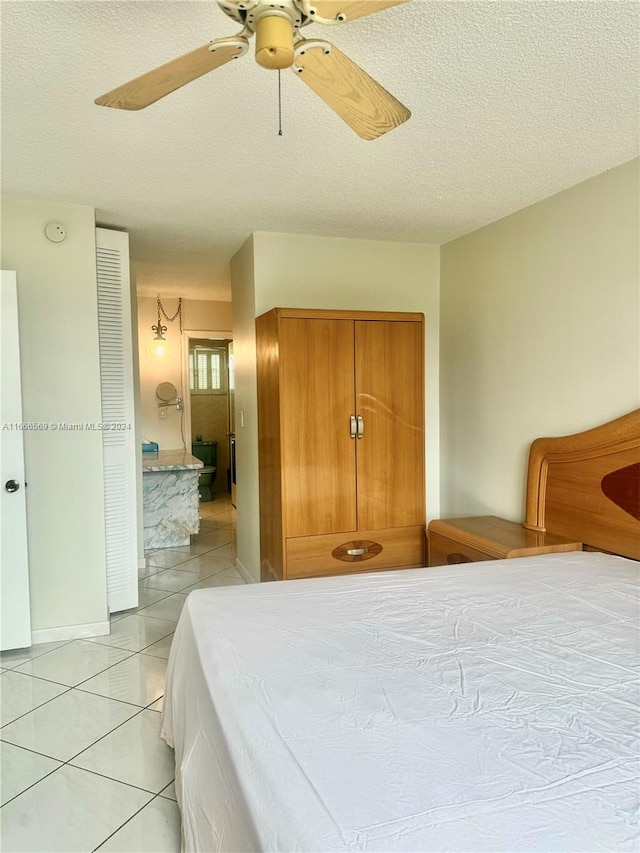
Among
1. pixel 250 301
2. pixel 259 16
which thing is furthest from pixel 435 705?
pixel 250 301

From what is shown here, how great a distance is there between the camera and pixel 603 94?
195 cm

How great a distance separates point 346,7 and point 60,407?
8.65 feet

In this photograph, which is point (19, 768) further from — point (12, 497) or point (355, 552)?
point (355, 552)

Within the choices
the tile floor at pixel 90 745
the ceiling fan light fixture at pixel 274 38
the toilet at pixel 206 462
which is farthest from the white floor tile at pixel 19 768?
the toilet at pixel 206 462

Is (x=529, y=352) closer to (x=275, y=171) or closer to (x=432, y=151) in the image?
(x=432, y=151)

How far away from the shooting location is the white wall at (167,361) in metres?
6.27

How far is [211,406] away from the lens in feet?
23.9

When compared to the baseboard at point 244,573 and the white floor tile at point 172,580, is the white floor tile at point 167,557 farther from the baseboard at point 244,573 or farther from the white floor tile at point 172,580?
the baseboard at point 244,573

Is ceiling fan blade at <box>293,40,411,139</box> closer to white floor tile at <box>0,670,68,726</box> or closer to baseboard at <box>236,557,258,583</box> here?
white floor tile at <box>0,670,68,726</box>

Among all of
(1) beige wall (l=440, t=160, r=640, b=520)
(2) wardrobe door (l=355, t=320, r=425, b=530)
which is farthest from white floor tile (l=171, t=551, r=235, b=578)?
(1) beige wall (l=440, t=160, r=640, b=520)

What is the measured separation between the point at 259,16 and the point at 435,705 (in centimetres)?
160

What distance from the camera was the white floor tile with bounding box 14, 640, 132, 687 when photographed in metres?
2.78

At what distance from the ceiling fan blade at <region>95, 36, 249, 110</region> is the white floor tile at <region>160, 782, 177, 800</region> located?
2200mm

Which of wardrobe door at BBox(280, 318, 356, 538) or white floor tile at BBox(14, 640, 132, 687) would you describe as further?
wardrobe door at BBox(280, 318, 356, 538)
